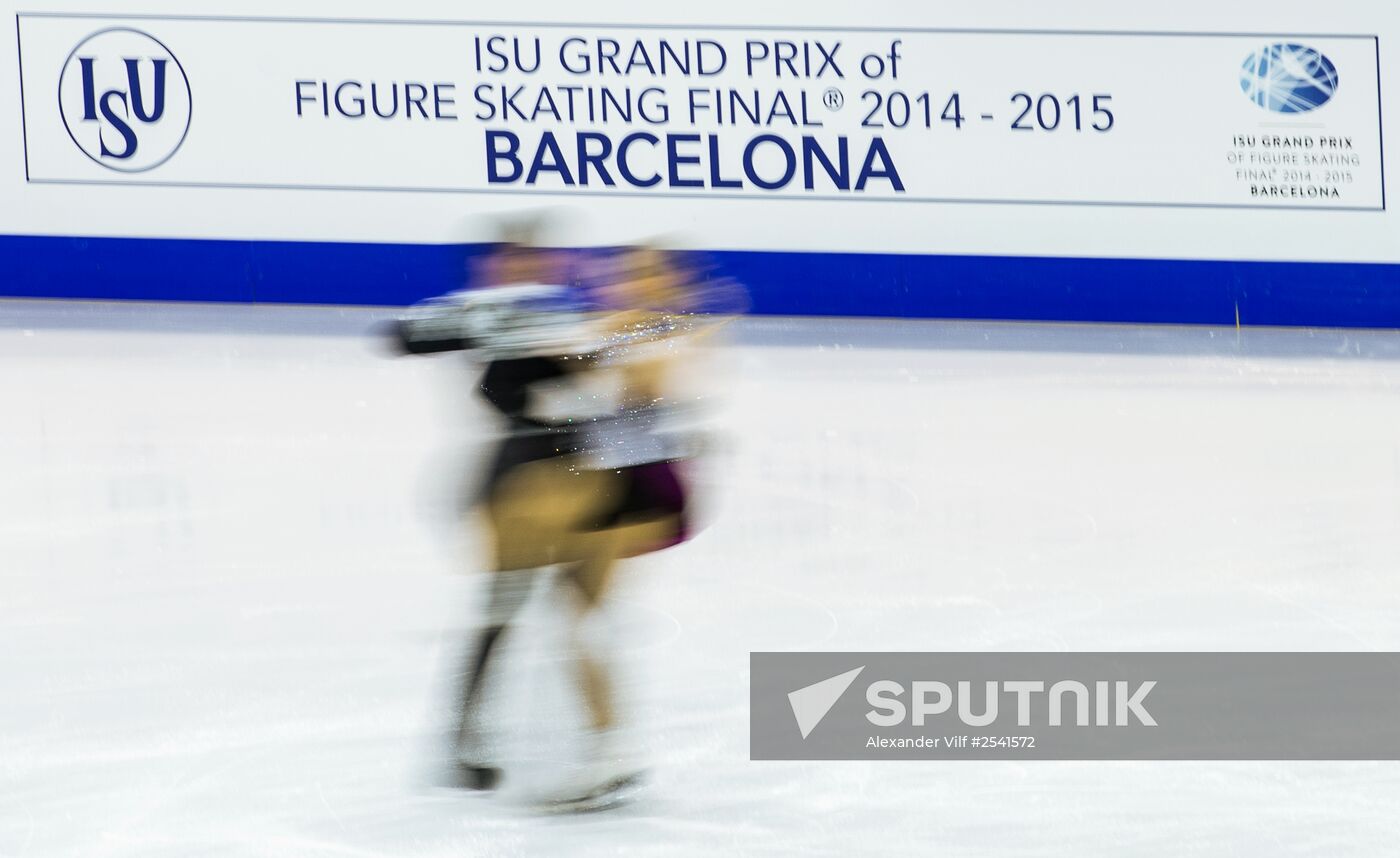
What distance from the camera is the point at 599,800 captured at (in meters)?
3.29

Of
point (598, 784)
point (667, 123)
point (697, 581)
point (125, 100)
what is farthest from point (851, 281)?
point (598, 784)

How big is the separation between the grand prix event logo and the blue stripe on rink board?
1.66ft

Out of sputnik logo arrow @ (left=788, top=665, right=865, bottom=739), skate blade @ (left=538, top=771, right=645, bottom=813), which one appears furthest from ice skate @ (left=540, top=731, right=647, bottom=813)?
sputnik logo arrow @ (left=788, top=665, right=865, bottom=739)

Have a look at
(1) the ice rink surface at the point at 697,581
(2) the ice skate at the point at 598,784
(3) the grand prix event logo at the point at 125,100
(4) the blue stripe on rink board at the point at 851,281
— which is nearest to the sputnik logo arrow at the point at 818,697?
(1) the ice rink surface at the point at 697,581

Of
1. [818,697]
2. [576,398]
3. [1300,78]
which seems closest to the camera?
[576,398]

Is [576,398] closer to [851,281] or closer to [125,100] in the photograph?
[851,281]

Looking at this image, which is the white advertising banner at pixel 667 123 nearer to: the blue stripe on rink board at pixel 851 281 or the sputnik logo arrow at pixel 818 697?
the blue stripe on rink board at pixel 851 281

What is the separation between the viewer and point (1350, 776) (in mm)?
3559

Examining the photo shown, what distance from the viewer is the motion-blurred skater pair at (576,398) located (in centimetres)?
305

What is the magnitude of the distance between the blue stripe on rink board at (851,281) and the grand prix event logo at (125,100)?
0.51m

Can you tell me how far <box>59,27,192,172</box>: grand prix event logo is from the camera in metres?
9.52

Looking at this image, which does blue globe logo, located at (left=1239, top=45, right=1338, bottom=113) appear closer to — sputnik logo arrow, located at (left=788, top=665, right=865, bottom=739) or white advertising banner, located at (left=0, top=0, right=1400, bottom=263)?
white advertising banner, located at (left=0, top=0, right=1400, bottom=263)

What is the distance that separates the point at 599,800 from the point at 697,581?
1603 mm

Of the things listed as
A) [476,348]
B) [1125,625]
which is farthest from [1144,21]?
[476,348]
